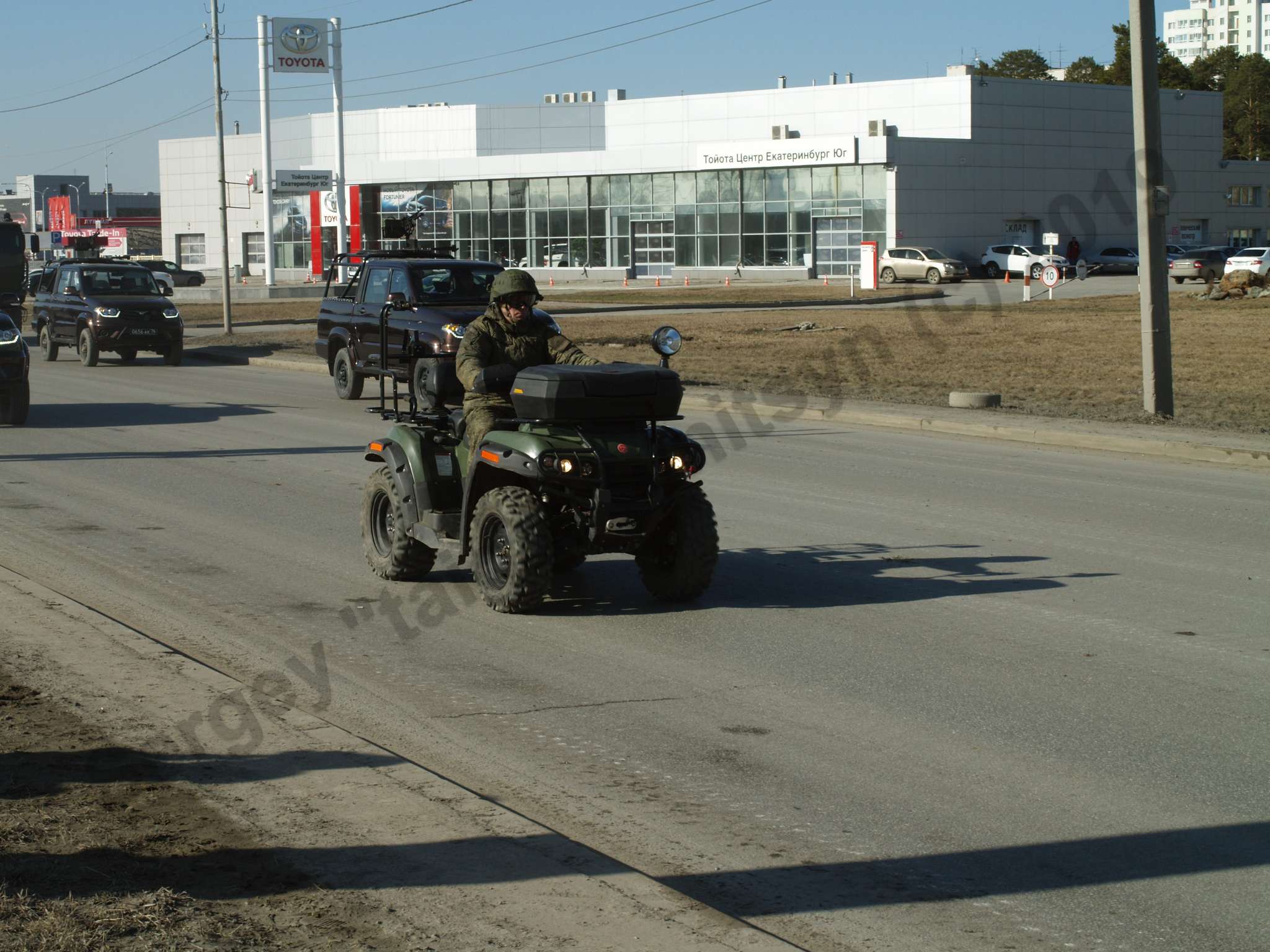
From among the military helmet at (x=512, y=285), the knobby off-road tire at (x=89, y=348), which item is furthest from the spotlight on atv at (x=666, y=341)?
the knobby off-road tire at (x=89, y=348)

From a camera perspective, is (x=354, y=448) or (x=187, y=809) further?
(x=354, y=448)

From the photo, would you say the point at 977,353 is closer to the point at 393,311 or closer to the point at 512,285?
the point at 393,311

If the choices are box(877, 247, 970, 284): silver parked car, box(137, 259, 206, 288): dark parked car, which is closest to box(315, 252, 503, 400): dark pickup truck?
box(877, 247, 970, 284): silver parked car

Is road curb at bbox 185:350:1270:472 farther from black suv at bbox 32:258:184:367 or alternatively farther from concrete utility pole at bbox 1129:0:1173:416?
black suv at bbox 32:258:184:367

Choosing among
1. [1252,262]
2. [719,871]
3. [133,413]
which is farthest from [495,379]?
[1252,262]

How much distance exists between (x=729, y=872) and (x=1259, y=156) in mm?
126224

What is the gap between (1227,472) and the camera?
14359mm

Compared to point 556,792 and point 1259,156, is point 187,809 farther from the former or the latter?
point 1259,156

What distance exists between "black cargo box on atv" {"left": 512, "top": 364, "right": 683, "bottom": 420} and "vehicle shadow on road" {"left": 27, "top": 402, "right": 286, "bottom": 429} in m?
11.9

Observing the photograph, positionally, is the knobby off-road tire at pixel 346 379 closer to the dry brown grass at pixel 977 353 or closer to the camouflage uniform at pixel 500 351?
the dry brown grass at pixel 977 353

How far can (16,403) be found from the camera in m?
18.7

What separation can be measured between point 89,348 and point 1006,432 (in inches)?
762

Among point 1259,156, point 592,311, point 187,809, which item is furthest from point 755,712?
point 1259,156

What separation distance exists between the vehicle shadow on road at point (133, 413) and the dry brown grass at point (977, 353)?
7184 millimetres
